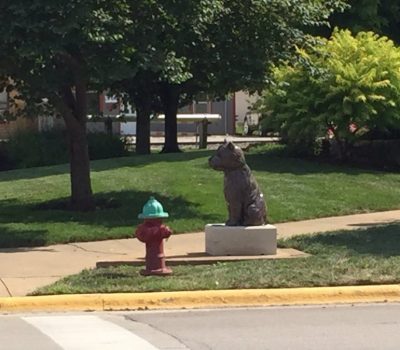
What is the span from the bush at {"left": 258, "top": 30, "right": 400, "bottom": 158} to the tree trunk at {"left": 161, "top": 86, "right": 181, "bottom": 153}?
5207 mm

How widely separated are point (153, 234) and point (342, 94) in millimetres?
12040

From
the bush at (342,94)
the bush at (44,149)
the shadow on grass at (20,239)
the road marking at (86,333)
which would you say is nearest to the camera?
the road marking at (86,333)

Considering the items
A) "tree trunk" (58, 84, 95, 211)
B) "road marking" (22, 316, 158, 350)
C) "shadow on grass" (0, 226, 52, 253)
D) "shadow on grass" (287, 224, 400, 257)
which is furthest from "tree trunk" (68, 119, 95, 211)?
"road marking" (22, 316, 158, 350)

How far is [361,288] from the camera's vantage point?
32.0 ft

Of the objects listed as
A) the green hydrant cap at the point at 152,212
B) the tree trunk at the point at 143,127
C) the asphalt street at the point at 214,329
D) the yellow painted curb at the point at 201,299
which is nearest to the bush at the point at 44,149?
the tree trunk at the point at 143,127

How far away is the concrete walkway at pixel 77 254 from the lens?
35.0 ft

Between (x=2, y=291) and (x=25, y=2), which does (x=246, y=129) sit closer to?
(x=25, y=2)

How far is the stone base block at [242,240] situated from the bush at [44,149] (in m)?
15.4

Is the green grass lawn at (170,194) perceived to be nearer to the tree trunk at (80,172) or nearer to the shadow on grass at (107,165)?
the shadow on grass at (107,165)

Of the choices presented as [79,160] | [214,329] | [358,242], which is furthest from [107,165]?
[214,329]

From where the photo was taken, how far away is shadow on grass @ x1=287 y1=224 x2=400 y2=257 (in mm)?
11961

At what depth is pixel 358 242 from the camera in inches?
501

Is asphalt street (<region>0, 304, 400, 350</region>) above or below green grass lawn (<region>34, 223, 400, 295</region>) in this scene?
below

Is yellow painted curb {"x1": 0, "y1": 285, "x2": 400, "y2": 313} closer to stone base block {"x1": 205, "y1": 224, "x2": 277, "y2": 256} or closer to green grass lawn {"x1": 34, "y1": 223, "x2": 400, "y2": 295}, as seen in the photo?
green grass lawn {"x1": 34, "y1": 223, "x2": 400, "y2": 295}
